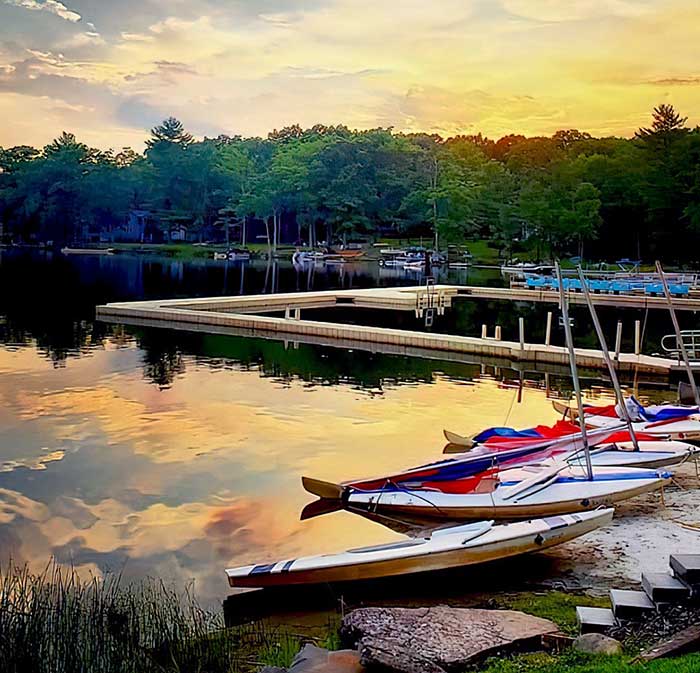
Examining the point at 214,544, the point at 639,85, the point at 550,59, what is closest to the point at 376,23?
the point at 550,59

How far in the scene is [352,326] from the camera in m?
21.8

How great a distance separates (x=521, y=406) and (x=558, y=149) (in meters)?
60.1

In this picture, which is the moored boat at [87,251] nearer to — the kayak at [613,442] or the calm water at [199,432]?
the calm water at [199,432]

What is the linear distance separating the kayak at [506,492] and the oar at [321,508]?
7 centimetres

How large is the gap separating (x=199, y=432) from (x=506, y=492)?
5.38 meters

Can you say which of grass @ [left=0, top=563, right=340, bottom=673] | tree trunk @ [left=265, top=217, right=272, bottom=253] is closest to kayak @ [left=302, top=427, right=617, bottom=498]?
grass @ [left=0, top=563, right=340, bottom=673]

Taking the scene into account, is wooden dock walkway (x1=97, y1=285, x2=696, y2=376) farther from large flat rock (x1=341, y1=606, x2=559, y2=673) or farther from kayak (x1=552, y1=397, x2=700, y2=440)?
large flat rock (x1=341, y1=606, x2=559, y2=673)

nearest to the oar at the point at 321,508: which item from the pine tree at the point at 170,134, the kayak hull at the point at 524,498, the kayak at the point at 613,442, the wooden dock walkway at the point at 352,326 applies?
the kayak hull at the point at 524,498

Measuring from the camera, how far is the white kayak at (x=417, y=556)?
7203mm

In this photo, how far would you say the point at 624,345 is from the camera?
2208 cm

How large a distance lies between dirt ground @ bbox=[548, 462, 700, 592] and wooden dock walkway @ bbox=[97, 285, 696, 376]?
814cm

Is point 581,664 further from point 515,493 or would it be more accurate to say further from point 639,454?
point 639,454

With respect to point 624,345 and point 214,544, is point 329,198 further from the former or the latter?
point 214,544

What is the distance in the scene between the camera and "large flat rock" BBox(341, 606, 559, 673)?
16.8 feet
